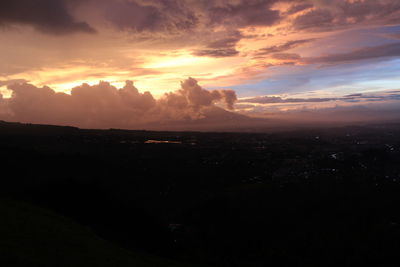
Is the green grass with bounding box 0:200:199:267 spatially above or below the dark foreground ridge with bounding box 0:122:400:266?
above

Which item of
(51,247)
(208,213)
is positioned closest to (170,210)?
(208,213)

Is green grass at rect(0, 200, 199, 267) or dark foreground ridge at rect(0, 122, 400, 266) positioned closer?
green grass at rect(0, 200, 199, 267)

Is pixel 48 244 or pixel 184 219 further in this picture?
pixel 184 219

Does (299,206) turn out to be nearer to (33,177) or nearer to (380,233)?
(380,233)

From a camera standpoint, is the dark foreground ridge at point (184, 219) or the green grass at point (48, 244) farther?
the dark foreground ridge at point (184, 219)

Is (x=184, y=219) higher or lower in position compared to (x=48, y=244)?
lower

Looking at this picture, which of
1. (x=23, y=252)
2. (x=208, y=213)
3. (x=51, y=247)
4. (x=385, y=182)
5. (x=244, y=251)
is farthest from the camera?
(x=385, y=182)

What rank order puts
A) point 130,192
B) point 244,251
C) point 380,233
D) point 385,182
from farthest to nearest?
point 385,182, point 130,192, point 380,233, point 244,251

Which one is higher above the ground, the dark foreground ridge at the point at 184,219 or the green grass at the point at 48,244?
the green grass at the point at 48,244
